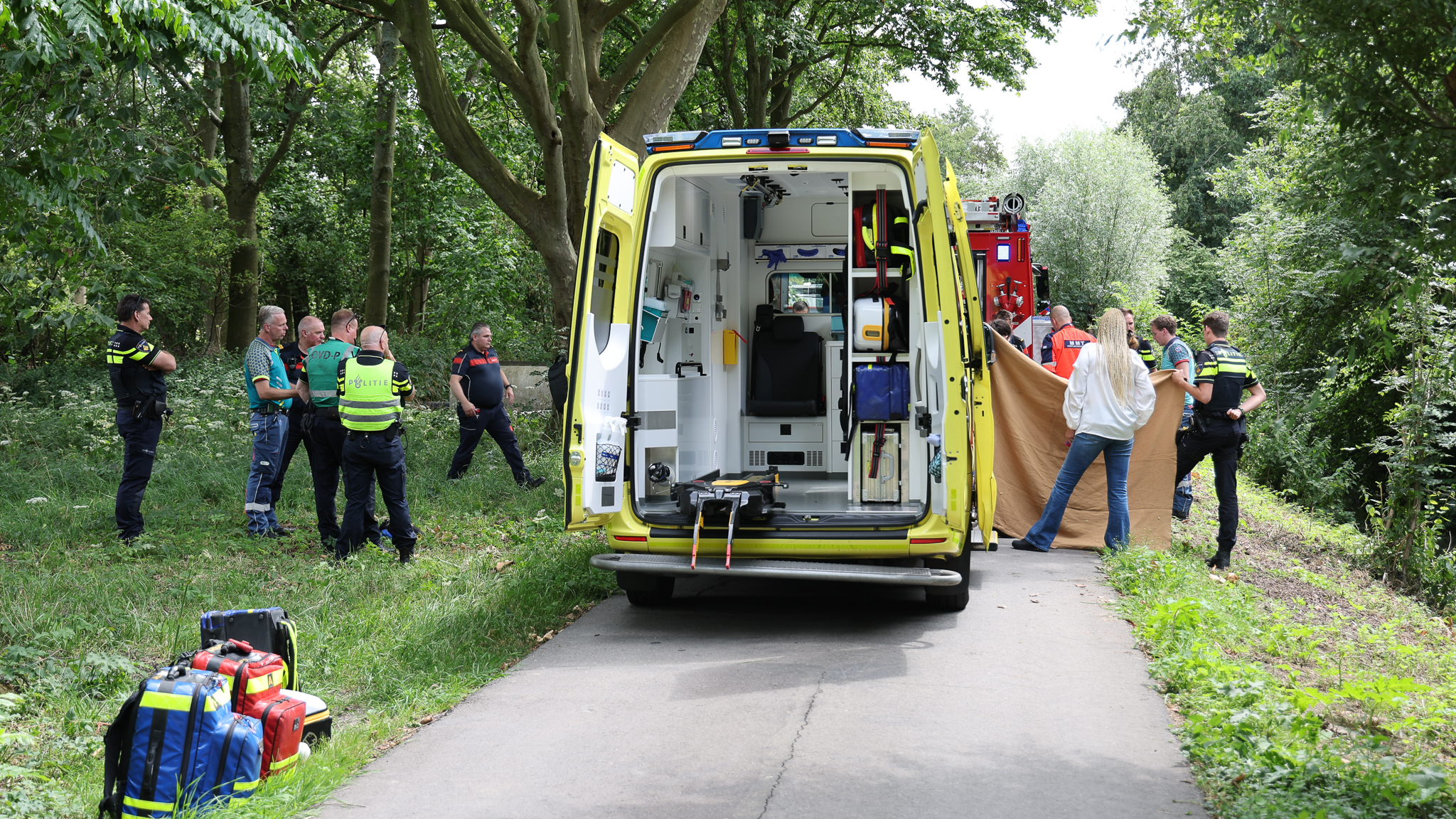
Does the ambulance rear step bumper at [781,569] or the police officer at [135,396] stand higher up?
the police officer at [135,396]

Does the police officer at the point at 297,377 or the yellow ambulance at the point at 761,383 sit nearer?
the yellow ambulance at the point at 761,383

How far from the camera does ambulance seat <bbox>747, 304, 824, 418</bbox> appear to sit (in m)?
8.74

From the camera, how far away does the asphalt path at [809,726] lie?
3.95 m

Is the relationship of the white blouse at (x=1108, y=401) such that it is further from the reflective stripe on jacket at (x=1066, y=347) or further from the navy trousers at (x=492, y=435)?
the navy trousers at (x=492, y=435)

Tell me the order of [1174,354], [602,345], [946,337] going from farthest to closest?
1. [1174,354]
2. [602,345]
3. [946,337]

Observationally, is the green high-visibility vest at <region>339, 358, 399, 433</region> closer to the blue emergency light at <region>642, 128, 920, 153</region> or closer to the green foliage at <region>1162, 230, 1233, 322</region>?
the blue emergency light at <region>642, 128, 920, 153</region>

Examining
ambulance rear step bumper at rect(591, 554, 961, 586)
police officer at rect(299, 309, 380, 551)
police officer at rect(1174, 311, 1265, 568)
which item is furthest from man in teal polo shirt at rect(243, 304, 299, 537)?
police officer at rect(1174, 311, 1265, 568)

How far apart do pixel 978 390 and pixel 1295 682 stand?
2470 mm

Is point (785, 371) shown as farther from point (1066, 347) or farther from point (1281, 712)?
point (1281, 712)

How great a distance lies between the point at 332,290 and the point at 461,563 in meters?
24.7

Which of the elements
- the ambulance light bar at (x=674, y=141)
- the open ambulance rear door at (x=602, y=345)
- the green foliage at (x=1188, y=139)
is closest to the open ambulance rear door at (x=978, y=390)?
the ambulance light bar at (x=674, y=141)

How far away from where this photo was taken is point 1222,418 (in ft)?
28.3

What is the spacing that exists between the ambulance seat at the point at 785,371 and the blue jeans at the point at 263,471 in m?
3.82

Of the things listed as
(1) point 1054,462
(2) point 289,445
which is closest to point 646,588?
(1) point 1054,462
